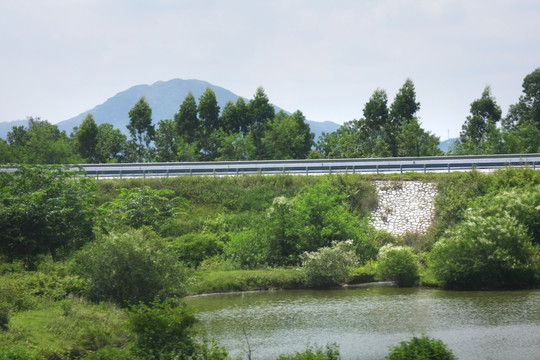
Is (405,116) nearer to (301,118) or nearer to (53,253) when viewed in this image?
(301,118)

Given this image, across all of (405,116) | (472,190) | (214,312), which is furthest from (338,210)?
(405,116)

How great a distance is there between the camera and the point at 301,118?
80938mm

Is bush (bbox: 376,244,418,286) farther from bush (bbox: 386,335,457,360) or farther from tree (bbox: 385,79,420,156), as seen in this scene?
tree (bbox: 385,79,420,156)

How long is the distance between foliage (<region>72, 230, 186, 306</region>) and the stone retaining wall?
2000 cm

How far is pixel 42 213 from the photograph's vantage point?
3341 cm

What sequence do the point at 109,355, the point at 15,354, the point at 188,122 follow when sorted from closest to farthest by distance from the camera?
the point at 109,355 → the point at 15,354 → the point at 188,122

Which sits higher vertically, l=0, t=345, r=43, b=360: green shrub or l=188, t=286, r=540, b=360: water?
l=0, t=345, r=43, b=360: green shrub

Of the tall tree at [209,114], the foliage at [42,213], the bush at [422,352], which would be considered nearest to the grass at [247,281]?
the foliage at [42,213]

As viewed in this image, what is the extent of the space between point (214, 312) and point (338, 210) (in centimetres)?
1373

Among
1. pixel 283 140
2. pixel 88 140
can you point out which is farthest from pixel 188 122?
pixel 88 140

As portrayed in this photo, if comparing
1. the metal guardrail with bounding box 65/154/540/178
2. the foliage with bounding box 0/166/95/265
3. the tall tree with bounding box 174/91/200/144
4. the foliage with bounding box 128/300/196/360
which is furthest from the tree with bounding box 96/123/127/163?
the foliage with bounding box 128/300/196/360

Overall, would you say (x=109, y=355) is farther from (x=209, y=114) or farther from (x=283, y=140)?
(x=209, y=114)

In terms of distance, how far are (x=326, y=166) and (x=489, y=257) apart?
793 inches

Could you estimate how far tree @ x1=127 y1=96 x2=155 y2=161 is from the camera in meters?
72.9
